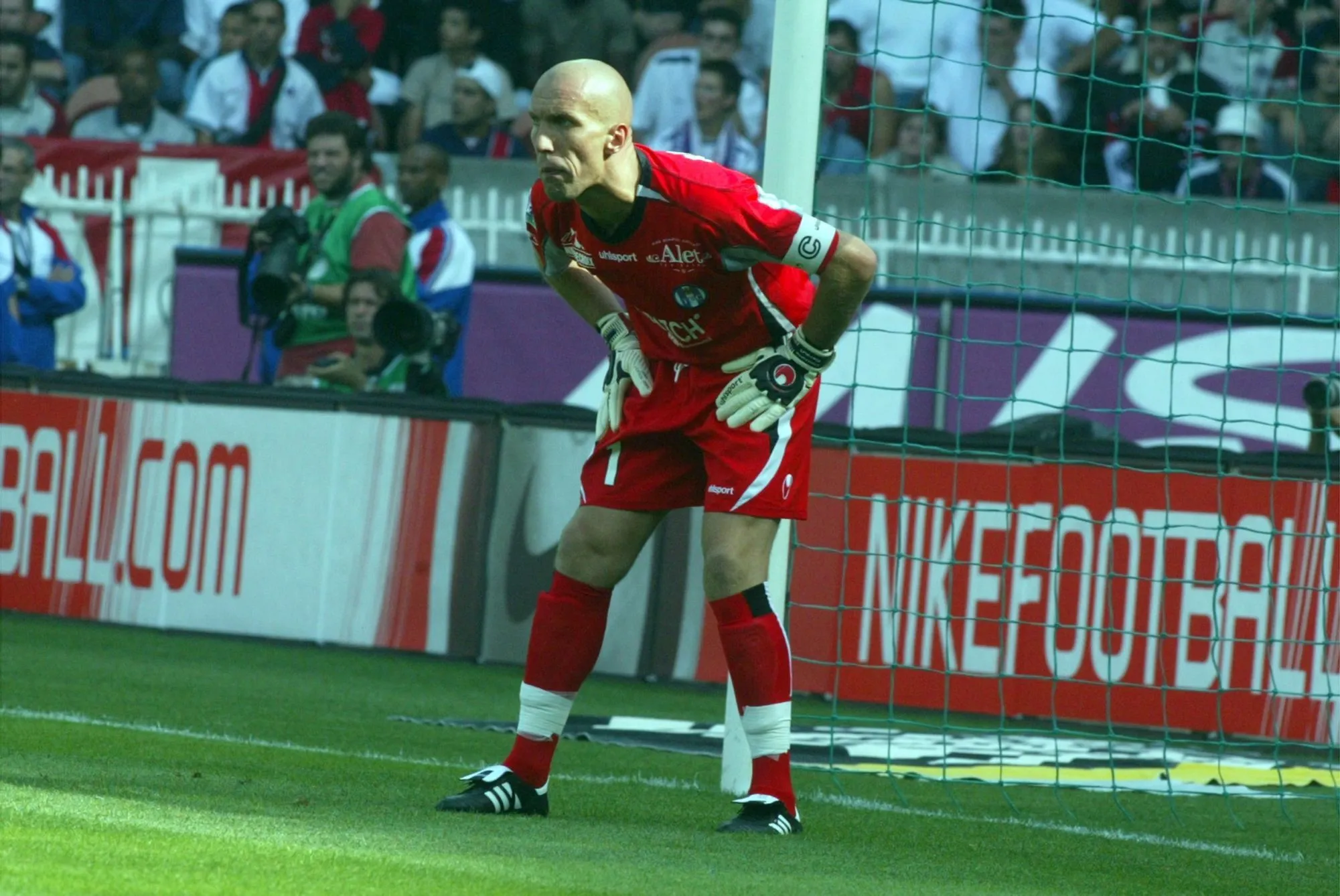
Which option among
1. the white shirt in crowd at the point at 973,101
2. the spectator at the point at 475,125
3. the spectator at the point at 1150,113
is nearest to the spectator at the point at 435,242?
the spectator at the point at 475,125

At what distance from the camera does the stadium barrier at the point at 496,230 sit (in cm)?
1364

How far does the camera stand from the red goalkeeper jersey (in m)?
4.83

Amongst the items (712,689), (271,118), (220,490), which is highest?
(271,118)

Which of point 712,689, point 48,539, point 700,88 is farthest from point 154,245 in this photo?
point 712,689

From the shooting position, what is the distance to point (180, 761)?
5.63m

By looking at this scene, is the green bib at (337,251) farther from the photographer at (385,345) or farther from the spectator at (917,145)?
the spectator at (917,145)

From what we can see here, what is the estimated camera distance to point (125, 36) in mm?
17594

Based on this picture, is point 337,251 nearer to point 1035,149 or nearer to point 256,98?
point 1035,149

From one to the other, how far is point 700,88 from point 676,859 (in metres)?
10.4

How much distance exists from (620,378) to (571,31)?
39.2 ft

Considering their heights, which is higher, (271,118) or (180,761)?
(271,118)

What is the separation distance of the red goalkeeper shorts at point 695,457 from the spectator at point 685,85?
9.84 m

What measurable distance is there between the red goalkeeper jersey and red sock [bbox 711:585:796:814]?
2.00 ft

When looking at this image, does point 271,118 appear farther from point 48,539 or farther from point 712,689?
point 712,689
